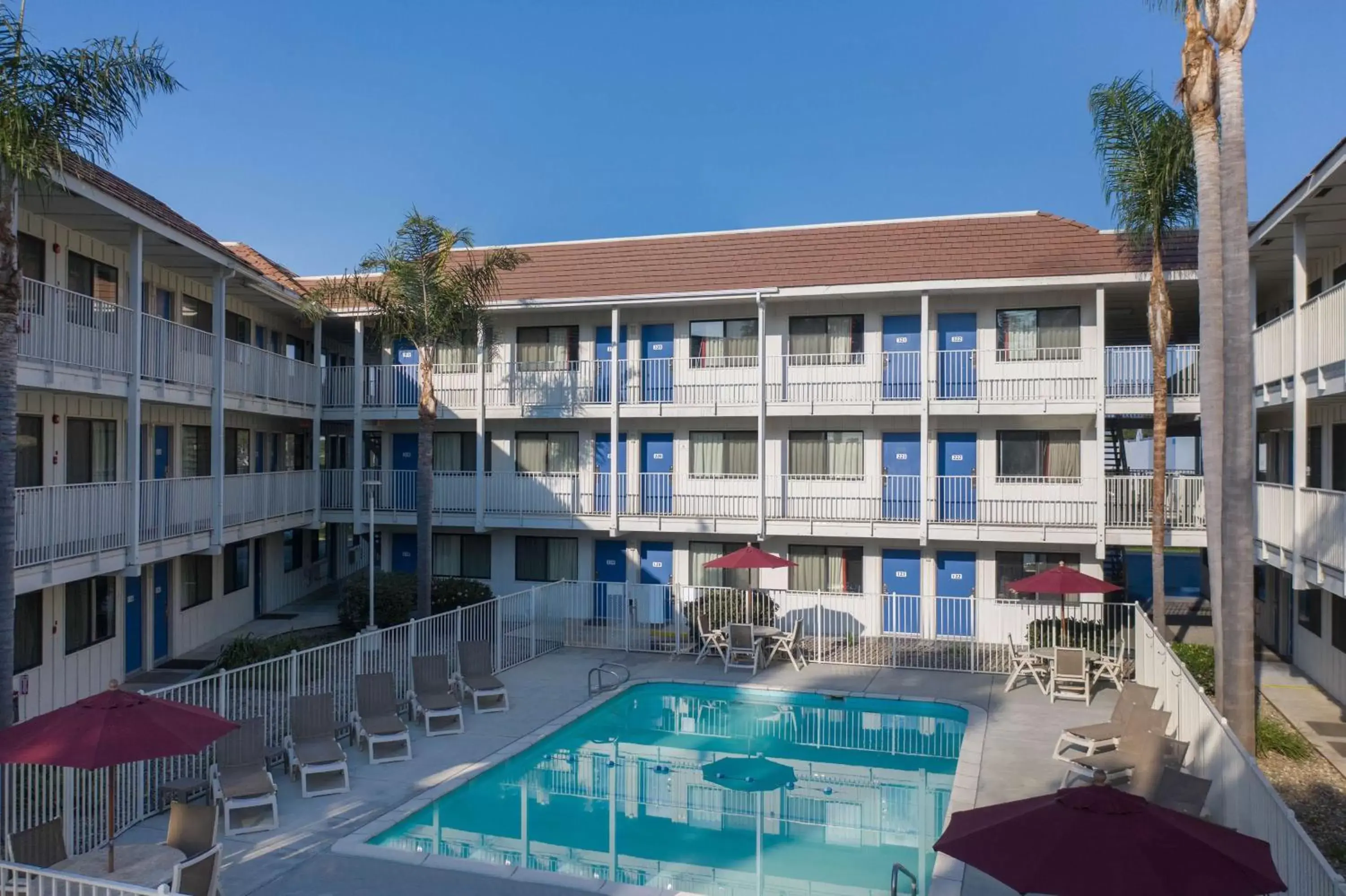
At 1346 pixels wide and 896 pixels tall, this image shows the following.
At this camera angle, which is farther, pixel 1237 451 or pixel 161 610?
pixel 161 610

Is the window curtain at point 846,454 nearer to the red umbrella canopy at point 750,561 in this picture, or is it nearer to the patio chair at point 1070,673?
the red umbrella canopy at point 750,561

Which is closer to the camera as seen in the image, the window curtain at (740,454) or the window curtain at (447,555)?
the window curtain at (740,454)

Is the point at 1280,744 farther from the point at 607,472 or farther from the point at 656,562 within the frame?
the point at 607,472

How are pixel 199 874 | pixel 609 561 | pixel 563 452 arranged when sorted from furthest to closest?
pixel 563 452 < pixel 609 561 < pixel 199 874

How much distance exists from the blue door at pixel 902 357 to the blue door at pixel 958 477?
1497 mm

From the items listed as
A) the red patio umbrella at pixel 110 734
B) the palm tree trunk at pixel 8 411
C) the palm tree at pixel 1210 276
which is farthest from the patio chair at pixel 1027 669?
the palm tree trunk at pixel 8 411

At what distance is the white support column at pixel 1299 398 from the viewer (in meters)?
14.1

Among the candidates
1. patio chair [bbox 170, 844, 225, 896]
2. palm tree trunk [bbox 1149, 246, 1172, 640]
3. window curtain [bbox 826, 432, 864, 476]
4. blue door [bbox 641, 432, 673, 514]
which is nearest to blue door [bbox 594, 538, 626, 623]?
blue door [bbox 641, 432, 673, 514]

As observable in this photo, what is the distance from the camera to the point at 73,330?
14.9m

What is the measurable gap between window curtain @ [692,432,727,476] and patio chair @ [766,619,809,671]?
18.6 ft

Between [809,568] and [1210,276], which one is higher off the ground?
[1210,276]

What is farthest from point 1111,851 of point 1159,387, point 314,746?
point 1159,387

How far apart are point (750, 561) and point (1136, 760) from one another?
9.16m

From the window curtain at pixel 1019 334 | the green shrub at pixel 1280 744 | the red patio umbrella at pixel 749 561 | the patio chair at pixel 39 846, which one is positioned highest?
the window curtain at pixel 1019 334
